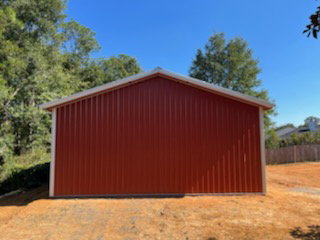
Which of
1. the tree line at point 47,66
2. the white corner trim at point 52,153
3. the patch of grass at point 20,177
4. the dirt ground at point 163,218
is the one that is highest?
the tree line at point 47,66

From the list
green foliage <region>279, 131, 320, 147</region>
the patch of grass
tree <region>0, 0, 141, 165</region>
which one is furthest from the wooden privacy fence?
tree <region>0, 0, 141, 165</region>

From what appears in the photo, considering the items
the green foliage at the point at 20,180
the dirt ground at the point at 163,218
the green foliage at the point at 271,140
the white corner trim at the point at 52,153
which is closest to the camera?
the dirt ground at the point at 163,218

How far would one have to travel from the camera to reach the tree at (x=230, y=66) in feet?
85.2

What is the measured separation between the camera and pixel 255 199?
237 inches

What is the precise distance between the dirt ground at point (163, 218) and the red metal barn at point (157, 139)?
1.65 feet

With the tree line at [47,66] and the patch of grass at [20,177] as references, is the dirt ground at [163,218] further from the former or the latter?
the tree line at [47,66]

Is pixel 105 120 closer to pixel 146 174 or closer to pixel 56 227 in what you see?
pixel 146 174

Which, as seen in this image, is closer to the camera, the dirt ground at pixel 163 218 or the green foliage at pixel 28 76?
the dirt ground at pixel 163 218

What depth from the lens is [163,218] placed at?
466cm

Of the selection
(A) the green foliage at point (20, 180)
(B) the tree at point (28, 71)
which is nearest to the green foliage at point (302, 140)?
(B) the tree at point (28, 71)

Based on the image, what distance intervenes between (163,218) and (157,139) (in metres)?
2.54

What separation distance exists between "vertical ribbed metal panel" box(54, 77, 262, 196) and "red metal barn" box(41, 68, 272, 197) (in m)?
0.03

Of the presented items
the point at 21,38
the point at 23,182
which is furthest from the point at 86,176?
the point at 21,38

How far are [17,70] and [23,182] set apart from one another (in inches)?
351
